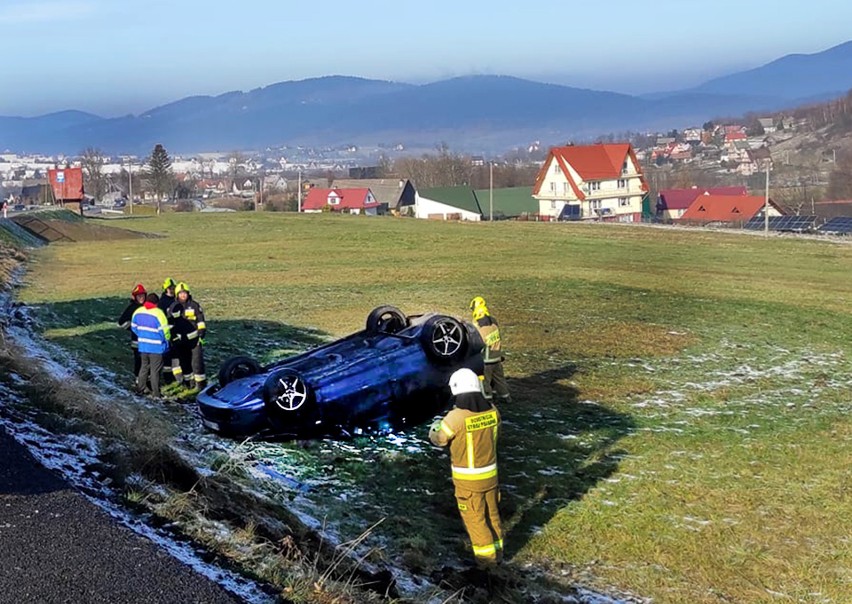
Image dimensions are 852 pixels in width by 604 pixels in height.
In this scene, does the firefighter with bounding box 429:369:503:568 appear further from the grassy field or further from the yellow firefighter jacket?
the grassy field

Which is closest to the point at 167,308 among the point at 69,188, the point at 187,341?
the point at 187,341

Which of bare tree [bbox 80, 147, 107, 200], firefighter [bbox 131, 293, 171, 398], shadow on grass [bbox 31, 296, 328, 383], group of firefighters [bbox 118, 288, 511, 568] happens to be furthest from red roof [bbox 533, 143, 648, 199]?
firefighter [bbox 131, 293, 171, 398]

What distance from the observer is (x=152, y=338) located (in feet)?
44.5

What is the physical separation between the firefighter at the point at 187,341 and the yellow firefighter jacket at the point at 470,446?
22.6 ft

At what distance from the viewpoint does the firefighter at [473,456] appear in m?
8.55

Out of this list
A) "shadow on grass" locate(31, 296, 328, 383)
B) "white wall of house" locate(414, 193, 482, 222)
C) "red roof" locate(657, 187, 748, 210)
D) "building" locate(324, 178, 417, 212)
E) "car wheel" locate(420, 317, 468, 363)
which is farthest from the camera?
"building" locate(324, 178, 417, 212)

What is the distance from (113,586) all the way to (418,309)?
701 inches

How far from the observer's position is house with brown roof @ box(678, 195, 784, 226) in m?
85.7

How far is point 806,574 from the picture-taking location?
8844mm

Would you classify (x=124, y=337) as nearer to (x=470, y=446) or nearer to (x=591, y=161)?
(x=470, y=446)

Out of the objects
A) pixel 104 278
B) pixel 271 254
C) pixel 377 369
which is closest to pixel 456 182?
pixel 271 254

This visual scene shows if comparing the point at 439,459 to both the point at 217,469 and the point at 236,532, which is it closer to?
the point at 217,469

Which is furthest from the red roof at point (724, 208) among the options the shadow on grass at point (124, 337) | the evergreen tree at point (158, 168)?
the shadow on grass at point (124, 337)

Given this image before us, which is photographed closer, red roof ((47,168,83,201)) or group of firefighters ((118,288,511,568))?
group of firefighters ((118,288,511,568))
